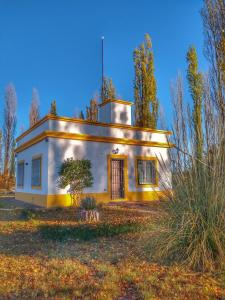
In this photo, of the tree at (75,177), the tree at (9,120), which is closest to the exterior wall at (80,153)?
the tree at (75,177)

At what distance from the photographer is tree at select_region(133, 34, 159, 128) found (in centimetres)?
1873

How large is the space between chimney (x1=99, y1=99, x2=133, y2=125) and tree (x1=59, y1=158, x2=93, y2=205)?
4351mm

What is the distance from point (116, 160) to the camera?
514 inches

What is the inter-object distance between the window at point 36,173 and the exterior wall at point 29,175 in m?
0.27

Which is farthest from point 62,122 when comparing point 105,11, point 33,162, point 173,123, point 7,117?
point 7,117

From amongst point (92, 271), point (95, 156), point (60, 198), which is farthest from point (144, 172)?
point (92, 271)

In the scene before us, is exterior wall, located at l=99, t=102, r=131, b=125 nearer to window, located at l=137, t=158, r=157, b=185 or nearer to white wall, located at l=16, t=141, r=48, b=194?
window, located at l=137, t=158, r=157, b=185

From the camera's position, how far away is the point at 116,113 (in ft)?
47.1

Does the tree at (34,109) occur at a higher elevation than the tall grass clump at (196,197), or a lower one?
higher

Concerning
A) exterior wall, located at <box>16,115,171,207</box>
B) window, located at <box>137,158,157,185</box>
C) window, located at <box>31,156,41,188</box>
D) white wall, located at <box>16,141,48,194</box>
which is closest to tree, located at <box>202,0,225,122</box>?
exterior wall, located at <box>16,115,171,207</box>

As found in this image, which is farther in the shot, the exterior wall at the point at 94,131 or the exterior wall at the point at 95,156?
the exterior wall at the point at 94,131

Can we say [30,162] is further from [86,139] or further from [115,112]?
[115,112]

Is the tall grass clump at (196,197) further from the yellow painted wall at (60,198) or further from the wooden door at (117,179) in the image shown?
the wooden door at (117,179)

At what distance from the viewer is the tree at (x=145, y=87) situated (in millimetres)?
18734
